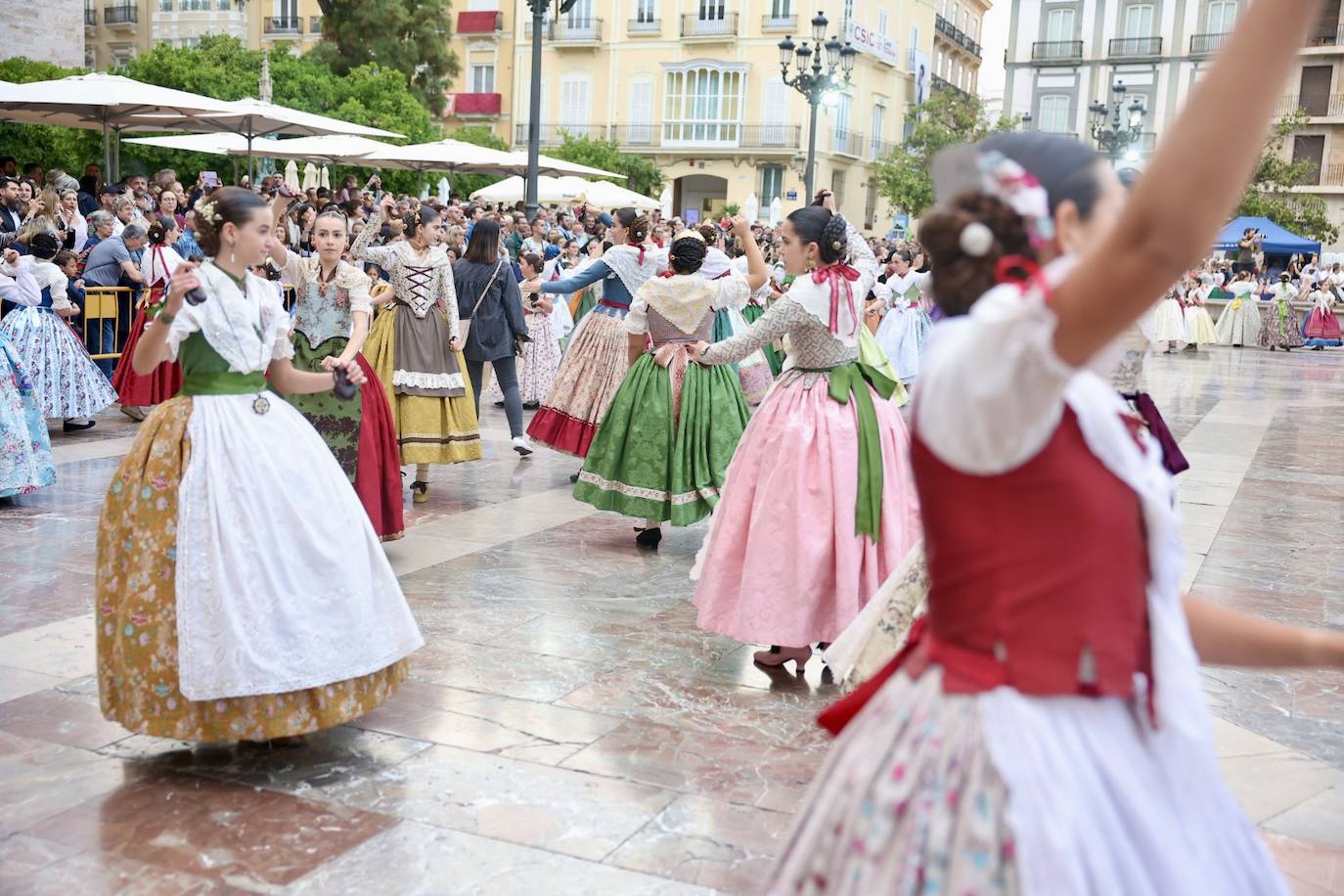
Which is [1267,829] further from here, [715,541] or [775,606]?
[715,541]

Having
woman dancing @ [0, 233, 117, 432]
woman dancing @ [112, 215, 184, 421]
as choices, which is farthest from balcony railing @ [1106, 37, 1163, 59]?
woman dancing @ [0, 233, 117, 432]

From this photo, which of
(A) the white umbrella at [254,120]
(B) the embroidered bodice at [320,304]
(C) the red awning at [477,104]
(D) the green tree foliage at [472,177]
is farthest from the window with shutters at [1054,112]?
(B) the embroidered bodice at [320,304]

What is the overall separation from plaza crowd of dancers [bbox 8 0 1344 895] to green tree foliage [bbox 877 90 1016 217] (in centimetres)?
3147

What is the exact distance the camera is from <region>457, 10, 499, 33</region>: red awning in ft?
153

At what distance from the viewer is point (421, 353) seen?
8.07m

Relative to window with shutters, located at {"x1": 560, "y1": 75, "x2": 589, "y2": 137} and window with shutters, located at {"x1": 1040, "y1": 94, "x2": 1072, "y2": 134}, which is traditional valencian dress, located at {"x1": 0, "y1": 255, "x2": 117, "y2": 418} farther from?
window with shutters, located at {"x1": 1040, "y1": 94, "x2": 1072, "y2": 134}

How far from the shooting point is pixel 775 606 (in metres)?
4.94

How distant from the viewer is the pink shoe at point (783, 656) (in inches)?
201

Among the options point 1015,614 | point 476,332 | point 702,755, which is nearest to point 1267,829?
point 702,755

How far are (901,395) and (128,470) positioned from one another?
296 centimetres

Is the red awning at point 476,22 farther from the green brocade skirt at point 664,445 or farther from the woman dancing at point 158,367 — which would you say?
the green brocade skirt at point 664,445

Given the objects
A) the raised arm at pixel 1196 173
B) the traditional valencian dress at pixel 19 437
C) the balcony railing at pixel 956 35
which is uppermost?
the balcony railing at pixel 956 35

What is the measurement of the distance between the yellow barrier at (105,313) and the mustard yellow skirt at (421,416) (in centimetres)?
415

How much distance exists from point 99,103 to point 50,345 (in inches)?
200
